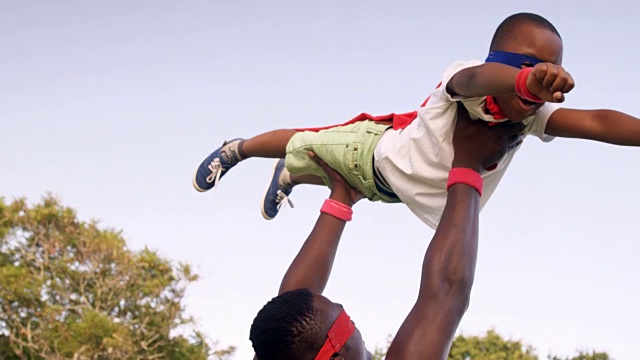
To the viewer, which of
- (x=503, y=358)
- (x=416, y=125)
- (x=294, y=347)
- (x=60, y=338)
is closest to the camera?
(x=294, y=347)

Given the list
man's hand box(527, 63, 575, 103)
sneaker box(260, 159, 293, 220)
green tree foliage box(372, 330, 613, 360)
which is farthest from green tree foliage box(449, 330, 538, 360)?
man's hand box(527, 63, 575, 103)

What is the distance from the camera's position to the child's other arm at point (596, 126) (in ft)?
11.4

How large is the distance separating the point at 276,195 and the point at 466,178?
77.9 inches

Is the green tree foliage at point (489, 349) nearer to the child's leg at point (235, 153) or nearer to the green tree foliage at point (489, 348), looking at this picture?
the green tree foliage at point (489, 348)

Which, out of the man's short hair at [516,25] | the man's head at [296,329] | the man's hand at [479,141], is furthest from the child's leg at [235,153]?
the man's head at [296,329]

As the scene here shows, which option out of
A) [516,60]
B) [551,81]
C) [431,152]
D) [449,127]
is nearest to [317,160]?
[431,152]

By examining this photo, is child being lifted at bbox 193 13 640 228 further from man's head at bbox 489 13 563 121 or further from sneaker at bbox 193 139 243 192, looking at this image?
sneaker at bbox 193 139 243 192

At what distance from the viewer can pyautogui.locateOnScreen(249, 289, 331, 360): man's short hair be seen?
2961 mm

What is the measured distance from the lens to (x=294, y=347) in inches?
116

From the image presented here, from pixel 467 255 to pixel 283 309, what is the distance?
730 mm

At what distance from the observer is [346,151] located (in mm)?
4109

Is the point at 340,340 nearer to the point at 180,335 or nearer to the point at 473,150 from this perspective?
the point at 473,150

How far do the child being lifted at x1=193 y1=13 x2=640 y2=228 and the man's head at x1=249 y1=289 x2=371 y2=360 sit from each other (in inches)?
38.2

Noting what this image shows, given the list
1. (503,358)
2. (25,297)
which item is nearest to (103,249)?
(25,297)
